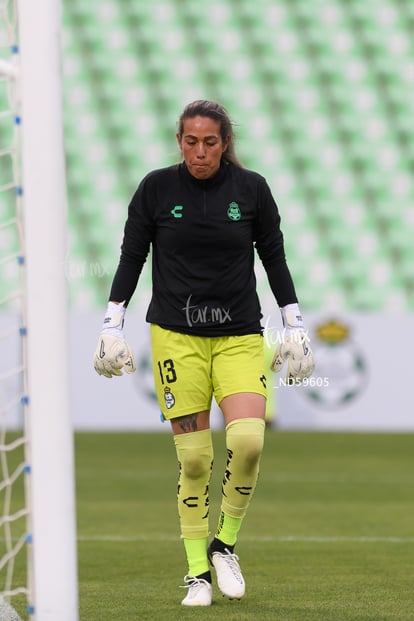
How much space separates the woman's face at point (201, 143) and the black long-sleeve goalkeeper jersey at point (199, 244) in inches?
4.7

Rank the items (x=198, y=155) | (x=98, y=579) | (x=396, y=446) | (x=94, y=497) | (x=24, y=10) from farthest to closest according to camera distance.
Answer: (x=396, y=446)
(x=94, y=497)
(x=98, y=579)
(x=198, y=155)
(x=24, y=10)

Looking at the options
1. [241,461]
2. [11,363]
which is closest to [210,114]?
[241,461]

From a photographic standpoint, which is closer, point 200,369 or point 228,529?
point 200,369

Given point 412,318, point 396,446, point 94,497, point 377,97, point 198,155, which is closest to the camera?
point 198,155

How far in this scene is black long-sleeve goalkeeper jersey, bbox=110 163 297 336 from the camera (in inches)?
172

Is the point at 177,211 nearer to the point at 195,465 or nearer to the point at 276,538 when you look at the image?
the point at 195,465

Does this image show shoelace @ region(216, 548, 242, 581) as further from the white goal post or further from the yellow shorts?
the white goal post

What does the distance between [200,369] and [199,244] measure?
0.42 meters

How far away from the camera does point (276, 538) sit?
6477 mm

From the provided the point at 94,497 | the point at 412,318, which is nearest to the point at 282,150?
the point at 412,318

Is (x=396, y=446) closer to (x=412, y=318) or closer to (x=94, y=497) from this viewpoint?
(x=412, y=318)

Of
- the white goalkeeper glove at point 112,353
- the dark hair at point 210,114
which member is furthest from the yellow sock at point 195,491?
the dark hair at point 210,114

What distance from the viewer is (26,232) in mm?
3332

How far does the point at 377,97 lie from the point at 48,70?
17.9 metres
